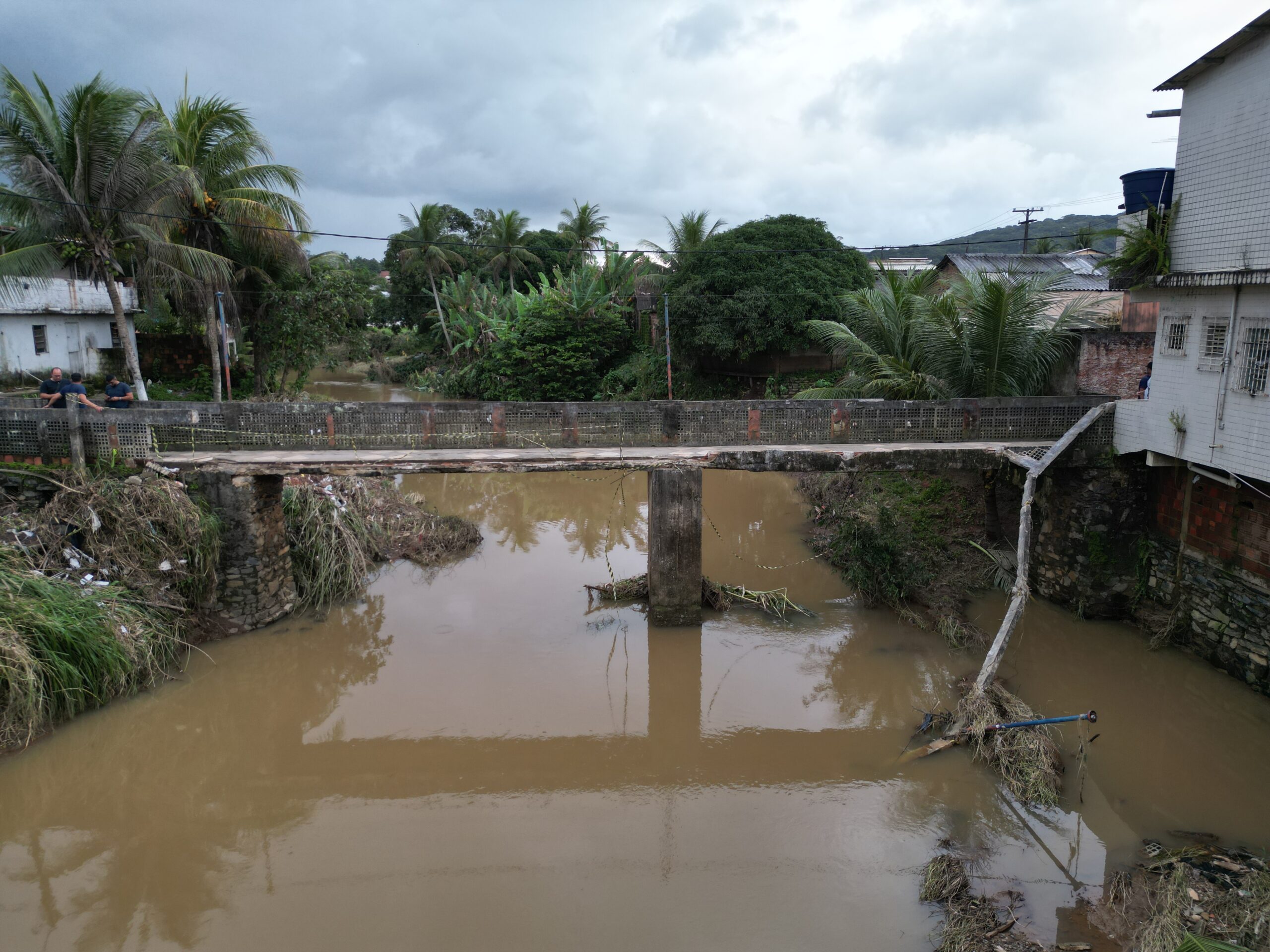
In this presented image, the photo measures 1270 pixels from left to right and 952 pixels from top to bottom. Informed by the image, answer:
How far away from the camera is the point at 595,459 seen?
9.58 metres

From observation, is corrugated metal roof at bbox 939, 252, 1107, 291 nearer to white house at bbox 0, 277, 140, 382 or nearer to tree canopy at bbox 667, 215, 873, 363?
Answer: tree canopy at bbox 667, 215, 873, 363

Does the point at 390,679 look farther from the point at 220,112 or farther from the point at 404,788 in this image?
the point at 220,112

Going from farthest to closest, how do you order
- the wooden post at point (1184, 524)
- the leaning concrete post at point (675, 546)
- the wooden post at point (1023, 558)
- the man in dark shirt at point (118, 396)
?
the man in dark shirt at point (118, 396), the leaning concrete post at point (675, 546), the wooden post at point (1184, 524), the wooden post at point (1023, 558)

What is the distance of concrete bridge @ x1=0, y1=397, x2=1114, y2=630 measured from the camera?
9391 millimetres

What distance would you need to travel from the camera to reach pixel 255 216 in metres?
15.3

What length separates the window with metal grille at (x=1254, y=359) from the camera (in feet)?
25.1

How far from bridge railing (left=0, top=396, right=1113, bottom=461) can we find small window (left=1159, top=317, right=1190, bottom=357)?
1.03 metres

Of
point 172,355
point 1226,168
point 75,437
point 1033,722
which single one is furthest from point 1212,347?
→ point 172,355

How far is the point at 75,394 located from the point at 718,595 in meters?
8.87

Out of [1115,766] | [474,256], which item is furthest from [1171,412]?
[474,256]

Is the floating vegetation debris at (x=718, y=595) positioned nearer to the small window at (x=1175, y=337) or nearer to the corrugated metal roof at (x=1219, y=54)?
the small window at (x=1175, y=337)

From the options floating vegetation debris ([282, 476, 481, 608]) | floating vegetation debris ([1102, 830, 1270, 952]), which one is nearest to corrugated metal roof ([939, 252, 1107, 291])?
floating vegetation debris ([282, 476, 481, 608])

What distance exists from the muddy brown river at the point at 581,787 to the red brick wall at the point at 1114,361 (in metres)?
3.93

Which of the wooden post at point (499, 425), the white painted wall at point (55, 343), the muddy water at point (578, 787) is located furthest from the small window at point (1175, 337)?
the white painted wall at point (55, 343)
